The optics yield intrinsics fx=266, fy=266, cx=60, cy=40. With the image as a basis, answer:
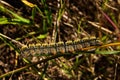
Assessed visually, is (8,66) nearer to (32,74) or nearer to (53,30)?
(32,74)

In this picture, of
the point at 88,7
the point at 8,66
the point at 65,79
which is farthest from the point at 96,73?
the point at 8,66

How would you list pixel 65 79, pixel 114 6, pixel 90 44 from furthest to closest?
pixel 114 6 < pixel 65 79 < pixel 90 44

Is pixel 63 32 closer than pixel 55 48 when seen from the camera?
No

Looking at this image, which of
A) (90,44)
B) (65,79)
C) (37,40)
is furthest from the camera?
(65,79)

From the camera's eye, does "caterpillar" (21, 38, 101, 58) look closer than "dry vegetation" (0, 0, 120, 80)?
Yes

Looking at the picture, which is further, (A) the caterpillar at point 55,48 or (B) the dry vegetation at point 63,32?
(B) the dry vegetation at point 63,32

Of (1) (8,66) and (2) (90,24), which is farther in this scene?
(2) (90,24)

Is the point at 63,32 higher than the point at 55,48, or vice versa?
the point at 55,48

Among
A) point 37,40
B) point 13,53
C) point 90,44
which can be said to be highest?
point 90,44
